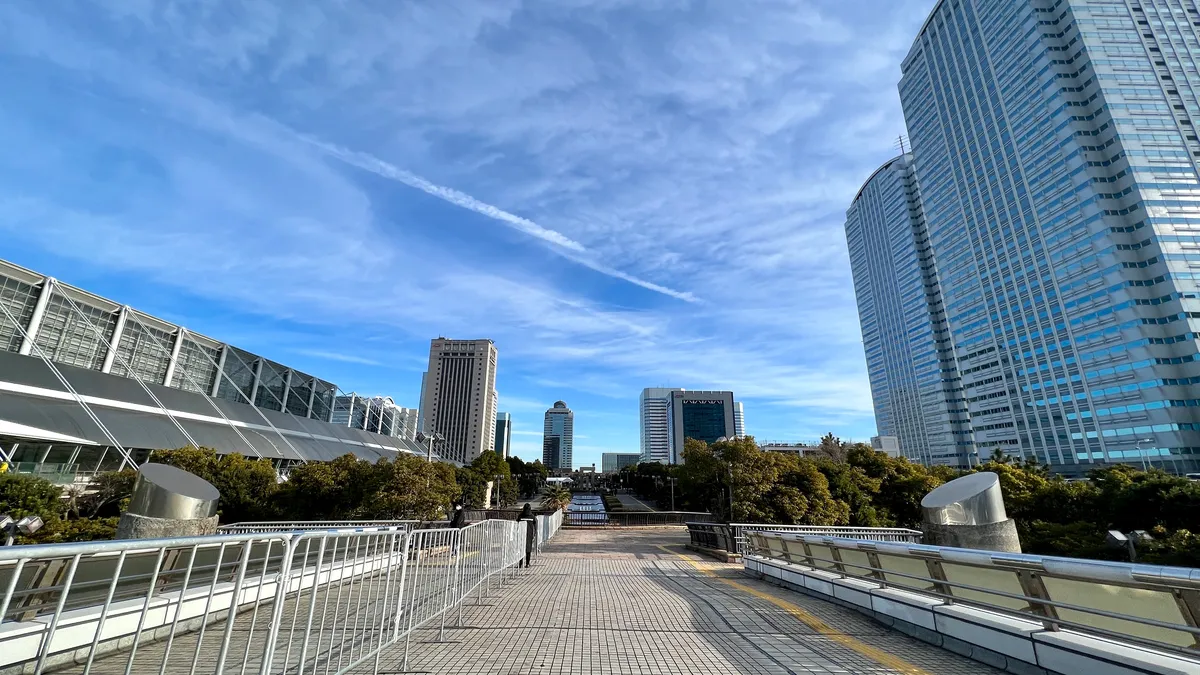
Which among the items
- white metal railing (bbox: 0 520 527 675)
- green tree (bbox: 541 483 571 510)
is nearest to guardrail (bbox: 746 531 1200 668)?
white metal railing (bbox: 0 520 527 675)

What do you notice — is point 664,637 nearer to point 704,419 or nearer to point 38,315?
point 38,315

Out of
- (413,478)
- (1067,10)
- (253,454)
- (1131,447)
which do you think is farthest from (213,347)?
(1067,10)

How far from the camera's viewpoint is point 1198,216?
66688 millimetres

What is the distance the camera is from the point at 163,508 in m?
9.50

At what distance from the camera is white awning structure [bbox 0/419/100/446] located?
21.7m

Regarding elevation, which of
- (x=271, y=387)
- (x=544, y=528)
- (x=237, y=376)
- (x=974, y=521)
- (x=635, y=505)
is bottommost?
(x=635, y=505)

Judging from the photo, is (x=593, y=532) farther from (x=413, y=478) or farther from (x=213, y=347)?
(x=213, y=347)

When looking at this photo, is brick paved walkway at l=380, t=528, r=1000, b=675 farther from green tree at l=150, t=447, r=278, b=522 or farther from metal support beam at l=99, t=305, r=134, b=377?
metal support beam at l=99, t=305, r=134, b=377

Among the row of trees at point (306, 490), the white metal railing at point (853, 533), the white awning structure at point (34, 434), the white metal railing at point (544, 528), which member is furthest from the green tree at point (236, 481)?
the white metal railing at point (853, 533)

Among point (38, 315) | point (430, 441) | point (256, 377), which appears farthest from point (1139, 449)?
point (38, 315)

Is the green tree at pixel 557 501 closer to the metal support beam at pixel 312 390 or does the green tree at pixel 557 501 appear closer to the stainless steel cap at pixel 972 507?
the stainless steel cap at pixel 972 507

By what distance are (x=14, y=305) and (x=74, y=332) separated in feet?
17.4

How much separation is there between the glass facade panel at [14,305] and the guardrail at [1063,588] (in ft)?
164

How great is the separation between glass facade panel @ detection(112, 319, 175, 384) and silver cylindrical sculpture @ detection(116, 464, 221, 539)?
43.6m
